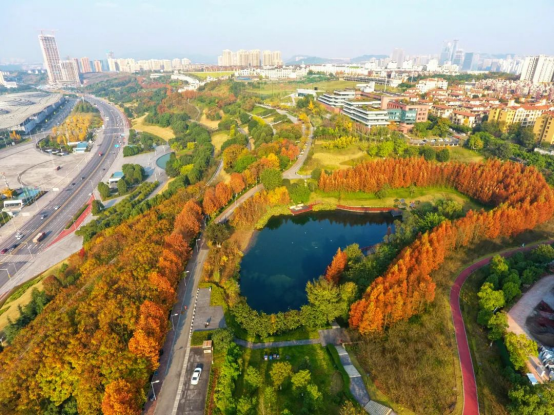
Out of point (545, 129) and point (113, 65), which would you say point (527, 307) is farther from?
point (113, 65)

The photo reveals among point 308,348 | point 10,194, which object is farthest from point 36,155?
point 308,348

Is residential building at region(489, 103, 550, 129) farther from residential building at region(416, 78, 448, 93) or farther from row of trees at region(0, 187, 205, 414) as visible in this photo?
row of trees at region(0, 187, 205, 414)

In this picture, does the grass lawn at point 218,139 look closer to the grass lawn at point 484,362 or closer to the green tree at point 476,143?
the green tree at point 476,143

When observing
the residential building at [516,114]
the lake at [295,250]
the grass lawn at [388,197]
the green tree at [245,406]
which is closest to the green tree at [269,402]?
the green tree at [245,406]

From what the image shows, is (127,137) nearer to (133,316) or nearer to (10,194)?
(10,194)

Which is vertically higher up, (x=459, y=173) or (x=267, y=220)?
(x=459, y=173)

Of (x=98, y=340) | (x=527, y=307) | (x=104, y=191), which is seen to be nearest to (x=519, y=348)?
(x=527, y=307)

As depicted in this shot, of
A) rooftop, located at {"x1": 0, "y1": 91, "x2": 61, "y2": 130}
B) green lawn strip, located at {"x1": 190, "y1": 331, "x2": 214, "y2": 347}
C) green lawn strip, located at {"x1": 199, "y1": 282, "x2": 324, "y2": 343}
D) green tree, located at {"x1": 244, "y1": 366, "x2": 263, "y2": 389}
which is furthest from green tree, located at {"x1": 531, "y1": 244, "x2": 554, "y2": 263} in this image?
rooftop, located at {"x1": 0, "y1": 91, "x2": 61, "y2": 130}
